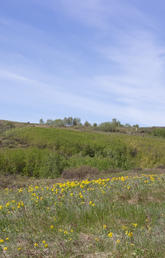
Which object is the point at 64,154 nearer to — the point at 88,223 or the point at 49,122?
the point at 88,223

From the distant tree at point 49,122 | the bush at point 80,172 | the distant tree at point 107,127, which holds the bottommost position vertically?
the bush at point 80,172

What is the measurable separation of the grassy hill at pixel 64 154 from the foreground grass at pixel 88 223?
→ 7671 millimetres

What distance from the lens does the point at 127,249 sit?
3357 mm

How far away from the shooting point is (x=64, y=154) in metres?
17.6

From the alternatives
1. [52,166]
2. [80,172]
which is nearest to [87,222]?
[80,172]

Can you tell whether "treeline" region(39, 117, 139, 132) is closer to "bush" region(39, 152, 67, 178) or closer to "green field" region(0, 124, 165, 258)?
"bush" region(39, 152, 67, 178)

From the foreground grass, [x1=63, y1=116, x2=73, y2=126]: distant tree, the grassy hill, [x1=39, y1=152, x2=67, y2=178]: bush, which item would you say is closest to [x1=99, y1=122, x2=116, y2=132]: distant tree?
[x1=63, y1=116, x2=73, y2=126]: distant tree

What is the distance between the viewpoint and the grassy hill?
47.1 feet

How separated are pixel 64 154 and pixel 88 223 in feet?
43.1

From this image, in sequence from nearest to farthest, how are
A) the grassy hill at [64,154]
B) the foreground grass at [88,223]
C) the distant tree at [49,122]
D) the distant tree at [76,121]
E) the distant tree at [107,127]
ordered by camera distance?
the foreground grass at [88,223] < the grassy hill at [64,154] < the distant tree at [107,127] < the distant tree at [49,122] < the distant tree at [76,121]

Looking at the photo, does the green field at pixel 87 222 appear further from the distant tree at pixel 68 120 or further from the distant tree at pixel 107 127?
the distant tree at pixel 68 120

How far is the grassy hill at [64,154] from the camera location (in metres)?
14.3

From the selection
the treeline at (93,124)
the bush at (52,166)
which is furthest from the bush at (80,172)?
the treeline at (93,124)

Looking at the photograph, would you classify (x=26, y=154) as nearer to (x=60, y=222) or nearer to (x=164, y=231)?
(x=60, y=222)
